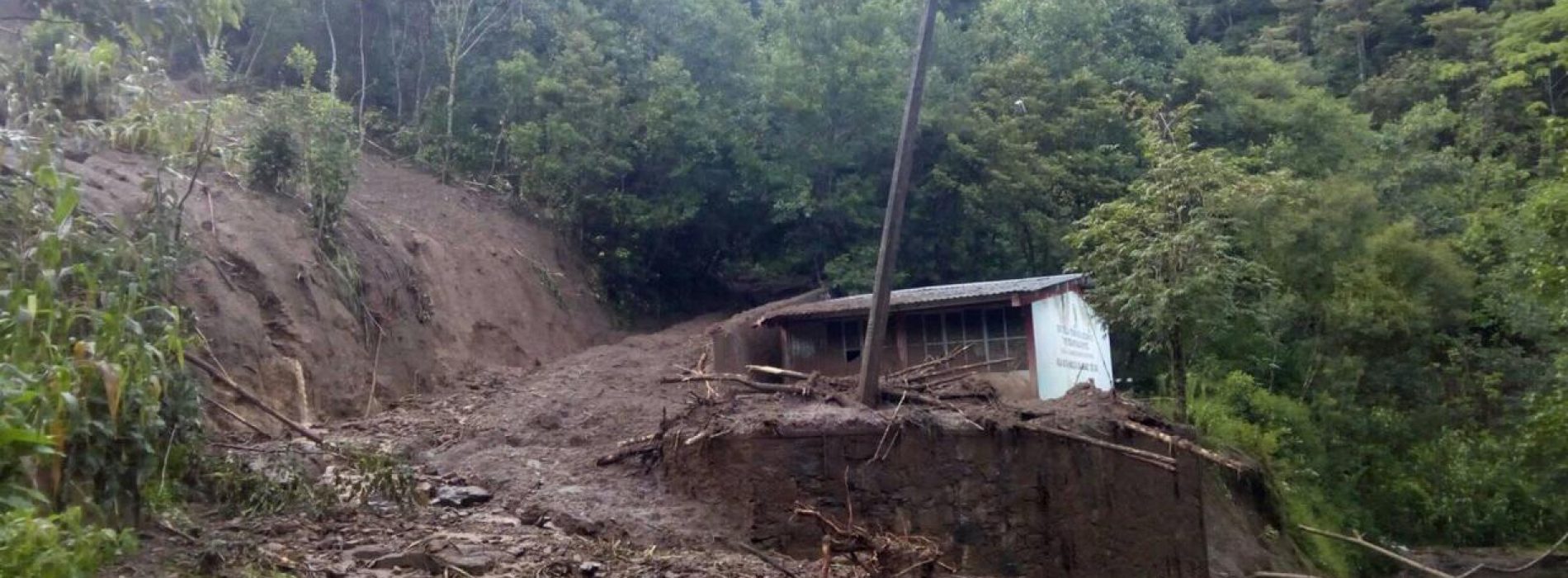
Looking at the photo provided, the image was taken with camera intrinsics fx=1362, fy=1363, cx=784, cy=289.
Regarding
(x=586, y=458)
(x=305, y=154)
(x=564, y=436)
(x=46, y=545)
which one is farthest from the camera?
(x=305, y=154)

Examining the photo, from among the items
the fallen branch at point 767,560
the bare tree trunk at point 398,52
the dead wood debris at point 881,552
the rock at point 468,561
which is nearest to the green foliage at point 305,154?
the fallen branch at point 767,560

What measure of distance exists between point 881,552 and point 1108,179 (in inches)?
747

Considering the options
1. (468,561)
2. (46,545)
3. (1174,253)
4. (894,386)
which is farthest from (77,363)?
(1174,253)

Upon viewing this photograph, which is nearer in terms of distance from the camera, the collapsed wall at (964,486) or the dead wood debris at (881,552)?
the dead wood debris at (881,552)

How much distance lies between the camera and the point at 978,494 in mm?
14938

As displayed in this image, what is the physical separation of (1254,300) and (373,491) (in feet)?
56.4

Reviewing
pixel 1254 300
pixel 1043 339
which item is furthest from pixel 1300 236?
pixel 1043 339

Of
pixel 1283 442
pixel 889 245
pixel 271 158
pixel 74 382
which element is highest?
pixel 271 158

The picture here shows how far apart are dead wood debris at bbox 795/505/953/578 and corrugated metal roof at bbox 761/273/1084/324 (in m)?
8.48

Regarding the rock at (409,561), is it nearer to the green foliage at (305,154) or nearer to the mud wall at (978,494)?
the mud wall at (978,494)

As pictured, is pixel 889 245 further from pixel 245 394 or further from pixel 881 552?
pixel 245 394

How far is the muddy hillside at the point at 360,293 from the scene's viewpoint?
15.3m

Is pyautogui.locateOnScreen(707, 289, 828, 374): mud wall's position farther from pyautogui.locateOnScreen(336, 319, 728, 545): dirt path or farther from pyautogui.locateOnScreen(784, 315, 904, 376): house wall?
pyautogui.locateOnScreen(336, 319, 728, 545): dirt path

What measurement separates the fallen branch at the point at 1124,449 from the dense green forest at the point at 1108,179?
6601mm
